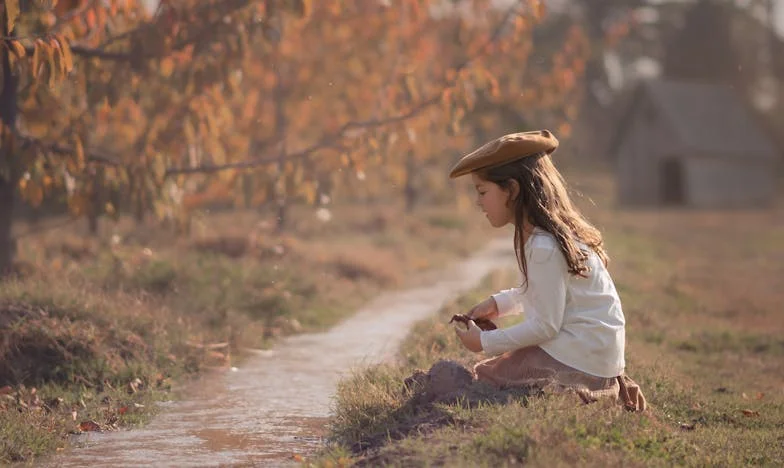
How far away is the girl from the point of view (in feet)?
18.7

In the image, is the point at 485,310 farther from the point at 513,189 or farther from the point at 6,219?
the point at 6,219

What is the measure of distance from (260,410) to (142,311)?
2.31 meters

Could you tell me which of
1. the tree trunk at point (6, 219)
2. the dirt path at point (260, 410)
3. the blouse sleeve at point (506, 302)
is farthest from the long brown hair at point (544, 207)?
the tree trunk at point (6, 219)

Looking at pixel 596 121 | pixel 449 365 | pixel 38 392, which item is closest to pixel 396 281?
pixel 38 392

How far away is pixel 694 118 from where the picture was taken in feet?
149

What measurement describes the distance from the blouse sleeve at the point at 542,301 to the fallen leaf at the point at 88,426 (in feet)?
8.59

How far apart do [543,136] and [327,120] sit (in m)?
12.8

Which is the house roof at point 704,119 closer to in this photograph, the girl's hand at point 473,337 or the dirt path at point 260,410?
the dirt path at point 260,410

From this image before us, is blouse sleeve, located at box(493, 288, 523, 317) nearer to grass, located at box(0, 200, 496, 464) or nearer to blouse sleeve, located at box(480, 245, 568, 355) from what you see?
blouse sleeve, located at box(480, 245, 568, 355)

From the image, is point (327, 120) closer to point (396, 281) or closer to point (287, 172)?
point (396, 281)

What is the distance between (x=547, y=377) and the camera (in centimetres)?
584

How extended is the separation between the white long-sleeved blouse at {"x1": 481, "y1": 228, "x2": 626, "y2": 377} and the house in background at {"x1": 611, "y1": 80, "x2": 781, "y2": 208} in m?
39.9

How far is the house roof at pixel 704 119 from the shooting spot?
44.8m

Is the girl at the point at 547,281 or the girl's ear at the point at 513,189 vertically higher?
the girl's ear at the point at 513,189
